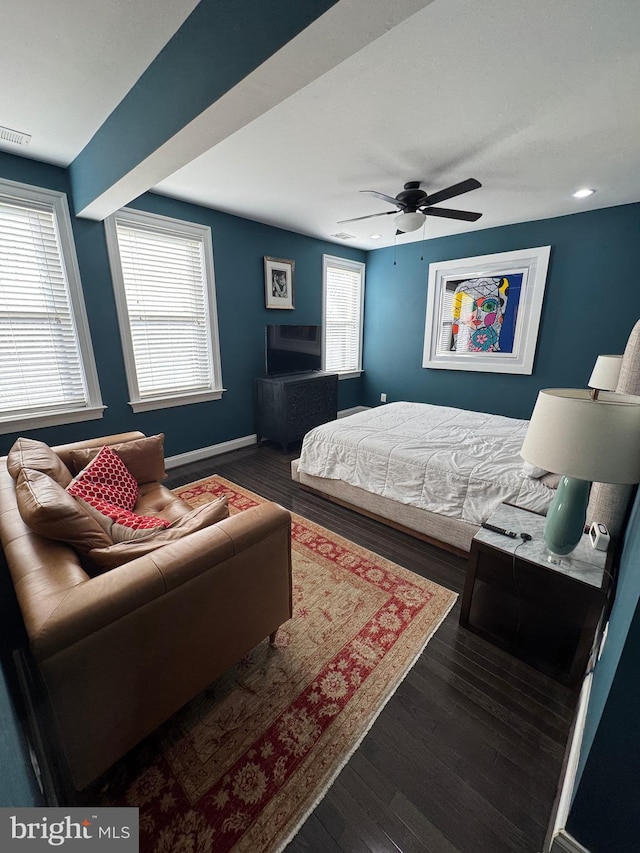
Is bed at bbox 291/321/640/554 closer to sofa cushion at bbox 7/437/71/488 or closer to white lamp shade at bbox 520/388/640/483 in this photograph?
white lamp shade at bbox 520/388/640/483

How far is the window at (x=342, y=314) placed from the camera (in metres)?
5.02

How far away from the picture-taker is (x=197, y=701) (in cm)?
137

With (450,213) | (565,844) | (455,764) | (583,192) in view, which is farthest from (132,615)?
(583,192)

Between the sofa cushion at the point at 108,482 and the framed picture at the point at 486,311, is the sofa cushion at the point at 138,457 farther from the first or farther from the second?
the framed picture at the point at 486,311

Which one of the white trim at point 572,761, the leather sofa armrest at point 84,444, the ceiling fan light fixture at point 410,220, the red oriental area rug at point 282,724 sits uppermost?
the ceiling fan light fixture at point 410,220

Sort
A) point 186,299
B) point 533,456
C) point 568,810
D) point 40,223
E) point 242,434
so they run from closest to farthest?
point 568,810 < point 533,456 < point 40,223 < point 186,299 < point 242,434

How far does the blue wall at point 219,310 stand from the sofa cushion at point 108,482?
1307mm

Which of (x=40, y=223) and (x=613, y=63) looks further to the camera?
(x=40, y=223)

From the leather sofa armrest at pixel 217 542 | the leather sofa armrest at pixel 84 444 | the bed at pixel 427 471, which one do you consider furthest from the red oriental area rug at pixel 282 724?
the leather sofa armrest at pixel 84 444

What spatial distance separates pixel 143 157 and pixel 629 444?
2.56 meters

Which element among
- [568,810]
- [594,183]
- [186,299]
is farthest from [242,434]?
[594,183]

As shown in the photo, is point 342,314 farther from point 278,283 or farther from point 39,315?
point 39,315

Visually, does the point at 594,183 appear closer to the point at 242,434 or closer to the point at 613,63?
the point at 613,63

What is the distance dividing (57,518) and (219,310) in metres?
3.07
